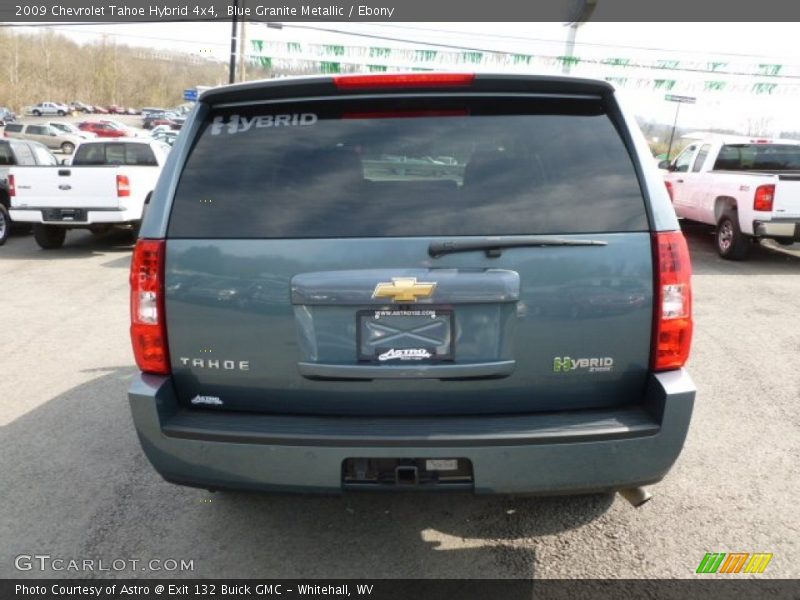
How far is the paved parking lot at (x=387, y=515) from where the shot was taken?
2.78m

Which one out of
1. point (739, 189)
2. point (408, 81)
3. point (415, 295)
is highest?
point (408, 81)

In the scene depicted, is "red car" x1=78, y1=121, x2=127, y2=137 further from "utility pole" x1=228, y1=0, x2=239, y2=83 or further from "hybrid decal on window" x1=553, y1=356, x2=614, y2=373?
"hybrid decal on window" x1=553, y1=356, x2=614, y2=373

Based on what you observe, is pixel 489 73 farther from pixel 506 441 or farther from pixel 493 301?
pixel 506 441

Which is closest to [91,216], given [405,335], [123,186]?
[123,186]

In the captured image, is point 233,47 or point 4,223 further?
point 233,47

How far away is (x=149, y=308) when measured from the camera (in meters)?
2.39

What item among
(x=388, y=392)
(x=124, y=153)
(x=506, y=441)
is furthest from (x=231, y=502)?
(x=124, y=153)

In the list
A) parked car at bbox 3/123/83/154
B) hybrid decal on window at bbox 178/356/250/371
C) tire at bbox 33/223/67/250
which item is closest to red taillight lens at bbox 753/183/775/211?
hybrid decal on window at bbox 178/356/250/371

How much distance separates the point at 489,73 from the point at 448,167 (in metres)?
0.39

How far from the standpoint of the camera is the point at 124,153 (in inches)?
496

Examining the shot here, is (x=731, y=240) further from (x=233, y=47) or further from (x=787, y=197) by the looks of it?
(x=233, y=47)

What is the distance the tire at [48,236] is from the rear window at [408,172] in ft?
33.9

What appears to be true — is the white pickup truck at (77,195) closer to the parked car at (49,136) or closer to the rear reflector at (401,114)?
the rear reflector at (401,114)

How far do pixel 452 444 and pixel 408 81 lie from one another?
54.3 inches
